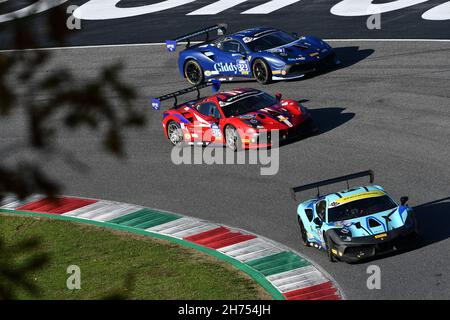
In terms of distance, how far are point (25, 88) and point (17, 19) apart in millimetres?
290

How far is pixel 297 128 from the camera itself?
18594mm

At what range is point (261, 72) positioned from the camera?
23109mm

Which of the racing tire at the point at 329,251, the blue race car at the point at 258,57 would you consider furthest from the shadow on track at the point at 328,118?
the racing tire at the point at 329,251

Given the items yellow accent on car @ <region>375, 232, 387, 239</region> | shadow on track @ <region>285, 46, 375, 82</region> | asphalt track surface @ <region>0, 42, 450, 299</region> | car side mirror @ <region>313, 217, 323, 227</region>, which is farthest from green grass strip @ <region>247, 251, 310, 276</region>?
shadow on track @ <region>285, 46, 375, 82</region>

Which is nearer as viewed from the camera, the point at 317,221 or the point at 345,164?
the point at 317,221

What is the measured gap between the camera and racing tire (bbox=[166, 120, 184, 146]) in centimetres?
1969

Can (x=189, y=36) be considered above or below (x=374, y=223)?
above

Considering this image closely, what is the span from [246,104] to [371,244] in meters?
7.16

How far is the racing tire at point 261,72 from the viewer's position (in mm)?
22844

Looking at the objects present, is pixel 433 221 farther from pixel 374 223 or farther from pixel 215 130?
pixel 215 130

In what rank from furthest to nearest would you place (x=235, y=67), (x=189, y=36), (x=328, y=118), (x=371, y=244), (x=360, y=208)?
1. (x=189, y=36)
2. (x=235, y=67)
3. (x=328, y=118)
4. (x=360, y=208)
5. (x=371, y=244)

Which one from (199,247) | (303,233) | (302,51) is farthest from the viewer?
(302,51)

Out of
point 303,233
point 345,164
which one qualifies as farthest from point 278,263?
point 345,164
